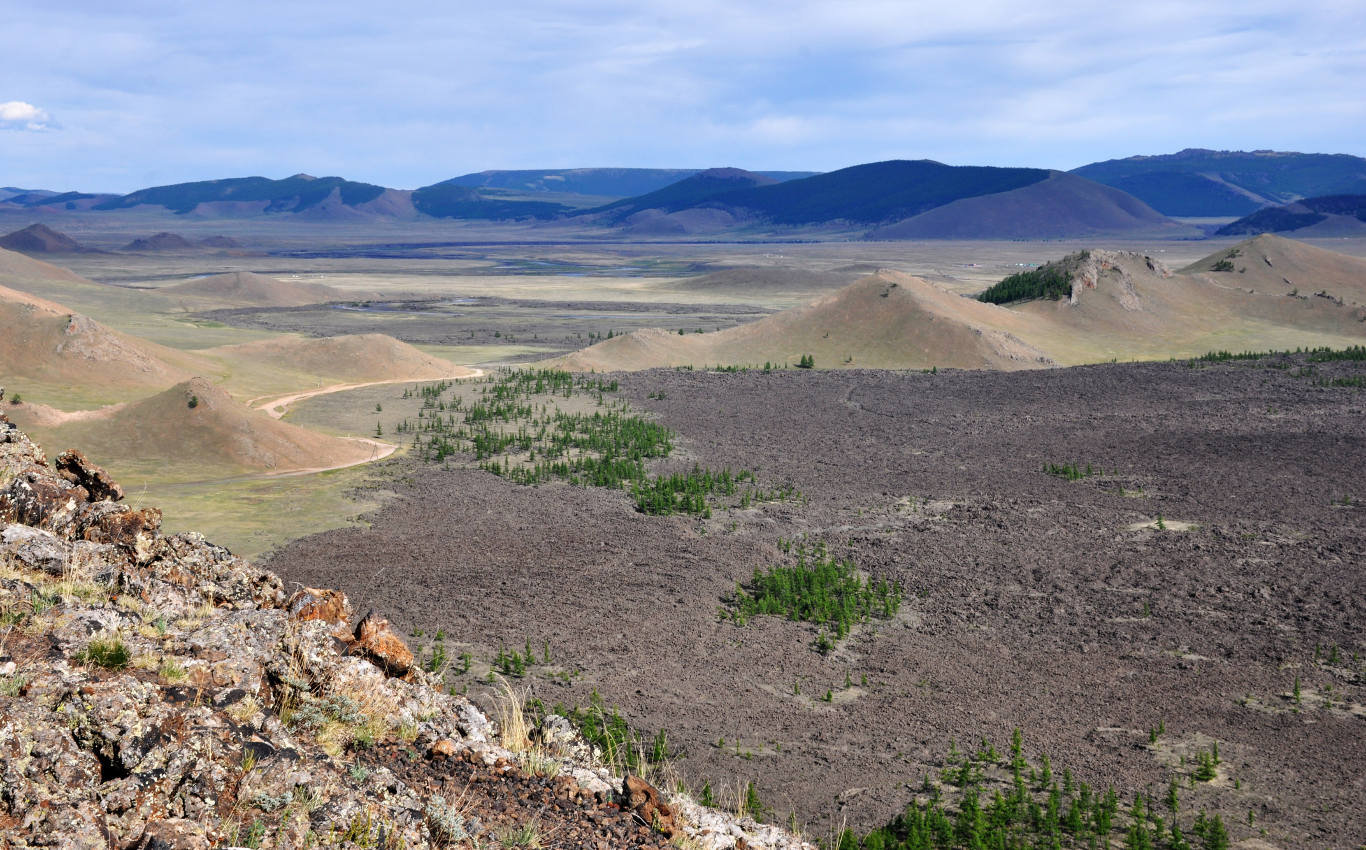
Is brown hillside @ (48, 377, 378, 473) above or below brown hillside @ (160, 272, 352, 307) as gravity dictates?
below

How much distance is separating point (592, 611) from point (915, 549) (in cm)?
656

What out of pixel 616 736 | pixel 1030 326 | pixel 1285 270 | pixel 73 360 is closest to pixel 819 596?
pixel 616 736

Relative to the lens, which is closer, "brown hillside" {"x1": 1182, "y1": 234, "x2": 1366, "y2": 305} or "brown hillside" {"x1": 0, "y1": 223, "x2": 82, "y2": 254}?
"brown hillside" {"x1": 1182, "y1": 234, "x2": 1366, "y2": 305}

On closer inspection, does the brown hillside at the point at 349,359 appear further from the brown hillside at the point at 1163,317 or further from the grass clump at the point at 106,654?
the grass clump at the point at 106,654

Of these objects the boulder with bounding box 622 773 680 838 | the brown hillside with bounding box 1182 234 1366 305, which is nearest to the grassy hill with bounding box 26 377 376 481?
the boulder with bounding box 622 773 680 838

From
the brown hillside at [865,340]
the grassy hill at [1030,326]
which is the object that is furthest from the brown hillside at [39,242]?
the grassy hill at [1030,326]

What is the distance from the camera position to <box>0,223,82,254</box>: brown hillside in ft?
481

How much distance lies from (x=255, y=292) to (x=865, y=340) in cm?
5965

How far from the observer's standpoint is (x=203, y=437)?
27953 millimetres

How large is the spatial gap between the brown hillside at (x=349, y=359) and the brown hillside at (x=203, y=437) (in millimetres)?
14995

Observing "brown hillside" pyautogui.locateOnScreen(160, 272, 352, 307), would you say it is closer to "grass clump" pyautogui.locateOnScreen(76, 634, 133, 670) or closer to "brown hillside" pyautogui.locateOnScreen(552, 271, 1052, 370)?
"brown hillside" pyautogui.locateOnScreen(552, 271, 1052, 370)

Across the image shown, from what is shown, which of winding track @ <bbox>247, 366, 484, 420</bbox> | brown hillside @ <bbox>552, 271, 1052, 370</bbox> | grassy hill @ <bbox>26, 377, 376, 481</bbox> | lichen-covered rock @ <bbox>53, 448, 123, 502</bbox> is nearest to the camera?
lichen-covered rock @ <bbox>53, 448, 123, 502</bbox>

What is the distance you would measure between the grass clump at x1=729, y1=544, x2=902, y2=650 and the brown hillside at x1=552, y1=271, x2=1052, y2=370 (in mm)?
29553

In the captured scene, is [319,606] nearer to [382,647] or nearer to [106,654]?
[382,647]
